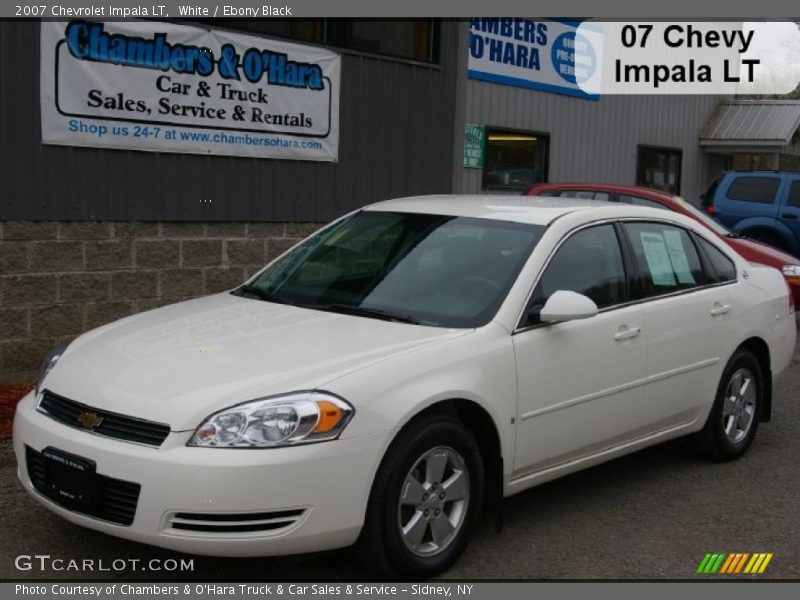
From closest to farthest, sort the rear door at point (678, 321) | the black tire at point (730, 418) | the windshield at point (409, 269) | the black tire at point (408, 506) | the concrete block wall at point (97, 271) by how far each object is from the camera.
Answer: the black tire at point (408, 506), the windshield at point (409, 269), the rear door at point (678, 321), the black tire at point (730, 418), the concrete block wall at point (97, 271)

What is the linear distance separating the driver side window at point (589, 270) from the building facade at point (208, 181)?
4.69 meters

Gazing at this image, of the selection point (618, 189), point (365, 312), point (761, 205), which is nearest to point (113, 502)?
point (365, 312)

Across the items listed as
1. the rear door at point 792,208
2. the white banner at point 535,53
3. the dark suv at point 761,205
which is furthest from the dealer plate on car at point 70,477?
the rear door at point 792,208

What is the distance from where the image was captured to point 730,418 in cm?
641

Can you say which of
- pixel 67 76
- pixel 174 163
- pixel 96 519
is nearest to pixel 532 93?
pixel 174 163

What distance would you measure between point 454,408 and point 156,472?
1.38 m

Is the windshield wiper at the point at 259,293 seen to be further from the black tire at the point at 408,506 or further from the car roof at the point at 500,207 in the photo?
the black tire at the point at 408,506

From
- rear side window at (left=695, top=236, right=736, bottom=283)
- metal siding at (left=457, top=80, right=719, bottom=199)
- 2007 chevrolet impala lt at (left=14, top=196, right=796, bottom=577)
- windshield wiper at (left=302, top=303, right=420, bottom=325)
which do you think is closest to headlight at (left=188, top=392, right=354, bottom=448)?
2007 chevrolet impala lt at (left=14, top=196, right=796, bottom=577)

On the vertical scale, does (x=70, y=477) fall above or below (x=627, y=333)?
below

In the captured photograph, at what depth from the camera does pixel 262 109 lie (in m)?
9.72

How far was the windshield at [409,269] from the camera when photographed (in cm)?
493

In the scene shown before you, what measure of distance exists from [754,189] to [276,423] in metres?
12.7

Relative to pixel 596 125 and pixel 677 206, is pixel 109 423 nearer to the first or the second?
pixel 677 206

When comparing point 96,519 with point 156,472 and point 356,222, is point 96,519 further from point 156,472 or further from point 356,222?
point 356,222
